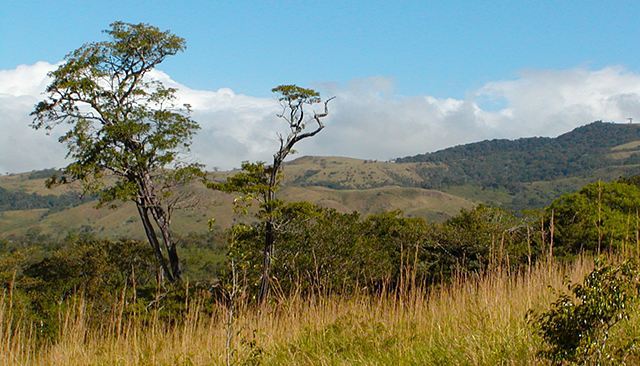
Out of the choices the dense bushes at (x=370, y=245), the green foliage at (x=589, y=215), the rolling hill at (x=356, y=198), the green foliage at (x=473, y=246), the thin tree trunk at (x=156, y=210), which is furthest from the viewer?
the rolling hill at (x=356, y=198)

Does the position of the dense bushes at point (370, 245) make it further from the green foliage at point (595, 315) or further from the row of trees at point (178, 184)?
the green foliage at point (595, 315)

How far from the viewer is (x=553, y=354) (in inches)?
116

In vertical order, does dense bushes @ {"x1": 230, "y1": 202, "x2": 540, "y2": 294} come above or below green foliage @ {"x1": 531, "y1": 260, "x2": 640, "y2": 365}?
below

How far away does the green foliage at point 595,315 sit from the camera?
276 cm

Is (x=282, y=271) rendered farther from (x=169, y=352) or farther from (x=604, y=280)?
(x=604, y=280)

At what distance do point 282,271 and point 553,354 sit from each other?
1288 cm

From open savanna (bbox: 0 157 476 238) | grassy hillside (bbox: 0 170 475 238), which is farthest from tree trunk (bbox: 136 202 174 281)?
grassy hillside (bbox: 0 170 475 238)

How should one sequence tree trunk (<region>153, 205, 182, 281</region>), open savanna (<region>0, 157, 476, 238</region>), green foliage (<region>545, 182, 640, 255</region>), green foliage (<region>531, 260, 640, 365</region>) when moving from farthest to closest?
1. open savanna (<region>0, 157, 476, 238</region>)
2. tree trunk (<region>153, 205, 182, 281</region>)
3. green foliage (<region>545, 182, 640, 255</region>)
4. green foliage (<region>531, 260, 640, 365</region>)

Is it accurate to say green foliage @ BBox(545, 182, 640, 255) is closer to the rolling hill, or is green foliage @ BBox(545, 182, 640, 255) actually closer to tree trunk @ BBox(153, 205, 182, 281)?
tree trunk @ BBox(153, 205, 182, 281)

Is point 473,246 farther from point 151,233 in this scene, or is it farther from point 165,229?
point 151,233

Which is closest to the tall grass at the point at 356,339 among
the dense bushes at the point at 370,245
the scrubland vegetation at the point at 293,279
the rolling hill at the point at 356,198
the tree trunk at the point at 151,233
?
the scrubland vegetation at the point at 293,279

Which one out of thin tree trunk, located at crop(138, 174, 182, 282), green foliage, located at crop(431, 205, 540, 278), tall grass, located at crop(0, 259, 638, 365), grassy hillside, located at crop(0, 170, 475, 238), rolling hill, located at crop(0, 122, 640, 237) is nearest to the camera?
tall grass, located at crop(0, 259, 638, 365)

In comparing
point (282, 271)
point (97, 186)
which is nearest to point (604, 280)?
point (282, 271)

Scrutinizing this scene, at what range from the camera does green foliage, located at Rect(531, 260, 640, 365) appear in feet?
9.05
